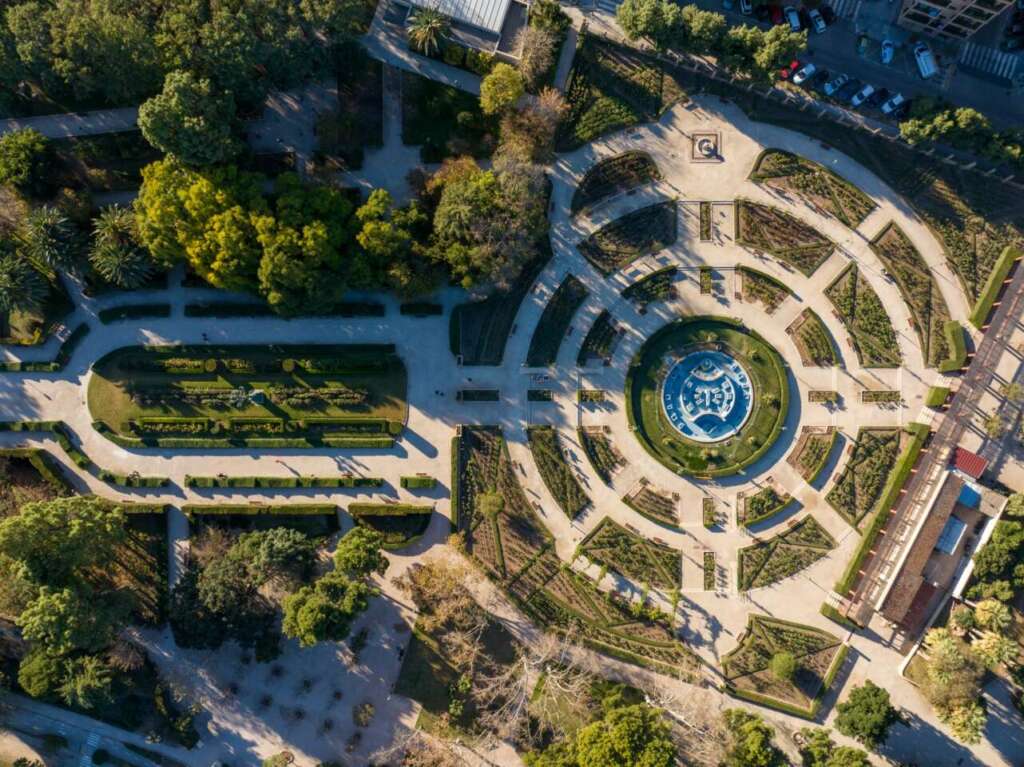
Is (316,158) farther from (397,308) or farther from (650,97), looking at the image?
(650,97)

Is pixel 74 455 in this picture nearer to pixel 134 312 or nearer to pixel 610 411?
pixel 134 312

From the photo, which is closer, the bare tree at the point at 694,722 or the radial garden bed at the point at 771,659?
the bare tree at the point at 694,722

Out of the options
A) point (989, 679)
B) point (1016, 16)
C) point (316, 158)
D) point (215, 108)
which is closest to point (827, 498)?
point (989, 679)

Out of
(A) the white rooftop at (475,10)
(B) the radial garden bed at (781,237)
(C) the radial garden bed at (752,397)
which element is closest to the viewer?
(A) the white rooftop at (475,10)

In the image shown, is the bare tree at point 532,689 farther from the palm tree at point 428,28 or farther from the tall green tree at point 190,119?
the palm tree at point 428,28

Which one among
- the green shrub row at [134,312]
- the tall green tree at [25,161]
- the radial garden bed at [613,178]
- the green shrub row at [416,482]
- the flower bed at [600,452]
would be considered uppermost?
the radial garden bed at [613,178]

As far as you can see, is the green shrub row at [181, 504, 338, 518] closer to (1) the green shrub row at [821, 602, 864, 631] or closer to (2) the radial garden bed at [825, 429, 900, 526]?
(1) the green shrub row at [821, 602, 864, 631]

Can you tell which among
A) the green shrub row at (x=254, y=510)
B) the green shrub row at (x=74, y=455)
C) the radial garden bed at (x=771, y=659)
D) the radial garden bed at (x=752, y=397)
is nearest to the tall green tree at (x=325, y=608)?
the green shrub row at (x=254, y=510)
